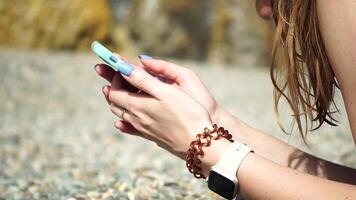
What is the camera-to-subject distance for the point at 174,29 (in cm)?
1116

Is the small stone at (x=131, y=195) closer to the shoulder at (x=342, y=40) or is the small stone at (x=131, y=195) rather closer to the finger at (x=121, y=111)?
the finger at (x=121, y=111)

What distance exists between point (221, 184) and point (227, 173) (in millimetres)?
30

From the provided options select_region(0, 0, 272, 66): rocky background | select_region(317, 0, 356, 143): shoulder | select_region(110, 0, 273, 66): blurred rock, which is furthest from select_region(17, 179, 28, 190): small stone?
select_region(110, 0, 273, 66): blurred rock

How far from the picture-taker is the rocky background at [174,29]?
35.1 ft

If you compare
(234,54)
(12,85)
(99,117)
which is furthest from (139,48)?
(99,117)

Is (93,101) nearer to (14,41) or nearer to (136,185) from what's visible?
(14,41)

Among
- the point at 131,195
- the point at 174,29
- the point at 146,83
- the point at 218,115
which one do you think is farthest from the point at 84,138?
the point at 174,29

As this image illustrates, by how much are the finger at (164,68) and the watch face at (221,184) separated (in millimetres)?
349

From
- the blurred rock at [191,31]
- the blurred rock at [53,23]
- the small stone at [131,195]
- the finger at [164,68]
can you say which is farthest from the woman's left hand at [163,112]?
the blurred rock at [191,31]

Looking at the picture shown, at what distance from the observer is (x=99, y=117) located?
19.4 ft

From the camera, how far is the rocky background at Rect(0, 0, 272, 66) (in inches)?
421

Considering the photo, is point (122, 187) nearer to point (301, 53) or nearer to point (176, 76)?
point (176, 76)

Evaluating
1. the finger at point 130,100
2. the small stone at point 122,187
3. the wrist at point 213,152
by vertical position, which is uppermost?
the finger at point 130,100

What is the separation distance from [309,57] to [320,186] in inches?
12.6
